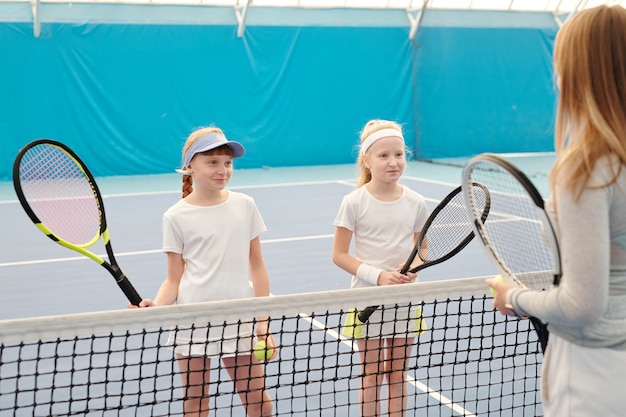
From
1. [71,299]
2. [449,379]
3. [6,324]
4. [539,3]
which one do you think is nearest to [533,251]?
[6,324]

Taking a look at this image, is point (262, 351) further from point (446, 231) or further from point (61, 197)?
point (61, 197)

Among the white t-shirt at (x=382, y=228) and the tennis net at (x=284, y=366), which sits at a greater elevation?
the white t-shirt at (x=382, y=228)

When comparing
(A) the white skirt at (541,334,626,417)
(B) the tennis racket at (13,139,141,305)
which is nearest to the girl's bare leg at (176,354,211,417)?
(B) the tennis racket at (13,139,141,305)

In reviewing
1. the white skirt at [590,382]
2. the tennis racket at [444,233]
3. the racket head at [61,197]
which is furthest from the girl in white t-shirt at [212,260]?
the white skirt at [590,382]

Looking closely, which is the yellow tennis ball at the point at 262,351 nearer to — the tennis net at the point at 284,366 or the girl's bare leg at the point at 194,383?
the tennis net at the point at 284,366

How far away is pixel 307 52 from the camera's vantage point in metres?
14.3

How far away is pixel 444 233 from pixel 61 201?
245 centimetres

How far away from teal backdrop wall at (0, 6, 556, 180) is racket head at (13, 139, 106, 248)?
12.7ft

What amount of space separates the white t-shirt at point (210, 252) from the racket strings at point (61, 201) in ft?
2.87

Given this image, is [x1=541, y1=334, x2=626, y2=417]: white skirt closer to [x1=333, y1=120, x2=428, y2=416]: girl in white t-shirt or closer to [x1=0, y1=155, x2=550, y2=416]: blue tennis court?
[x1=0, y1=155, x2=550, y2=416]: blue tennis court

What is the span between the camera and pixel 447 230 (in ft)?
10.3

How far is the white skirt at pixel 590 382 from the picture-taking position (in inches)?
61.1

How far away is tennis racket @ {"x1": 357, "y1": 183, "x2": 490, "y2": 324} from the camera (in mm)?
2691

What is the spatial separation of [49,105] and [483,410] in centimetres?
1068
